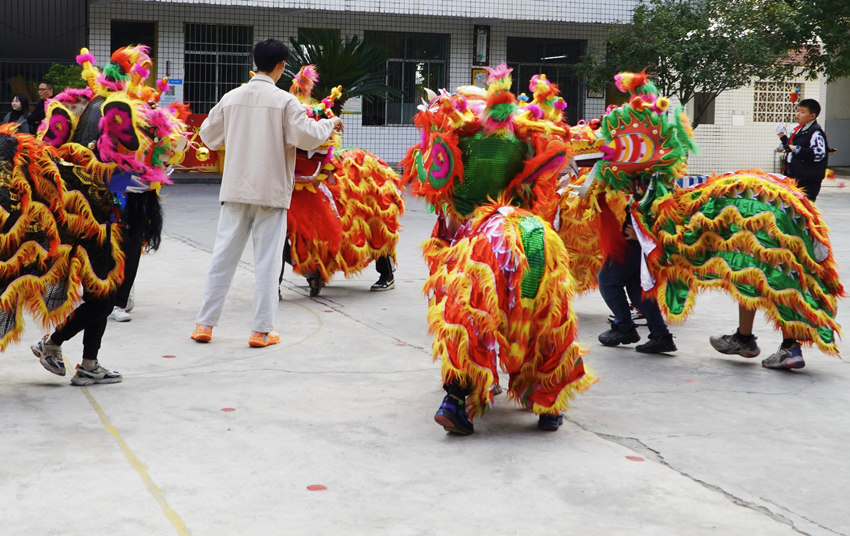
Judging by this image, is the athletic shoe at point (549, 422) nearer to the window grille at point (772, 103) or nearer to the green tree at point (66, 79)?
the green tree at point (66, 79)

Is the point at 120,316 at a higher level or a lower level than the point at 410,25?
lower

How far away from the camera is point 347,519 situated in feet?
11.0

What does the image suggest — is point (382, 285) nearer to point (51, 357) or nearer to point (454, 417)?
point (51, 357)

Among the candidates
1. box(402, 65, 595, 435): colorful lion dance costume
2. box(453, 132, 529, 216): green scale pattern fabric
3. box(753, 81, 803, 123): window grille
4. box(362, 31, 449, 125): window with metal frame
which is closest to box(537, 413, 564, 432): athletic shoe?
box(402, 65, 595, 435): colorful lion dance costume

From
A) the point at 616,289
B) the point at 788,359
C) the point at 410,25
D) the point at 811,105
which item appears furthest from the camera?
the point at 410,25

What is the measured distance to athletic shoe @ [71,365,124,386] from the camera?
504 centimetres

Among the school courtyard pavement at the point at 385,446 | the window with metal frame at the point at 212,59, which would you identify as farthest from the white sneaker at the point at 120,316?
the window with metal frame at the point at 212,59

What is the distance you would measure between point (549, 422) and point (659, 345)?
1952 mm

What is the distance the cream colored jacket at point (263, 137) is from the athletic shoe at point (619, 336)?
7.11 ft

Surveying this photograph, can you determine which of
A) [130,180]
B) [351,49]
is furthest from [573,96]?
[130,180]

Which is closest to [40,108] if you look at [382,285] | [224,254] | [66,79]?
[382,285]

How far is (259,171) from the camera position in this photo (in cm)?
592

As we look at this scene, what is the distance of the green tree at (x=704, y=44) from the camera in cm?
1995

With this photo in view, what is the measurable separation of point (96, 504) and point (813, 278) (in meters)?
4.03
